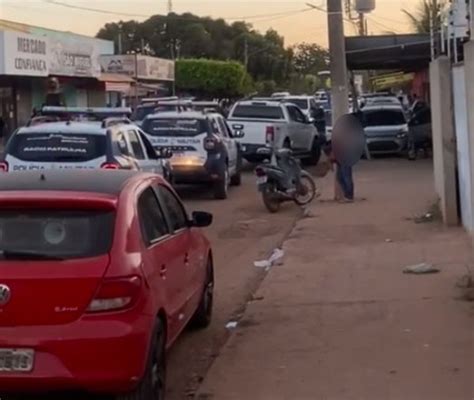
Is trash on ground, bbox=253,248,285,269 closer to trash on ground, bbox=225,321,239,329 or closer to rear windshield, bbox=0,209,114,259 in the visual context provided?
trash on ground, bbox=225,321,239,329

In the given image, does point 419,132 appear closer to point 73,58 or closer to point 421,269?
point 421,269

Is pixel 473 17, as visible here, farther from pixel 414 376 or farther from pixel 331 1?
pixel 331 1

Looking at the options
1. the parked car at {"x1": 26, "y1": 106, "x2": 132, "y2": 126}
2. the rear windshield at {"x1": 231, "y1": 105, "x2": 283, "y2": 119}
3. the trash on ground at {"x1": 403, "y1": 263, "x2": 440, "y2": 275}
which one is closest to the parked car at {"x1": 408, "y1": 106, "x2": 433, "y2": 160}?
the rear windshield at {"x1": 231, "y1": 105, "x2": 283, "y2": 119}

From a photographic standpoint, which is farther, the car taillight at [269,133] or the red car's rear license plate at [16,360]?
the car taillight at [269,133]

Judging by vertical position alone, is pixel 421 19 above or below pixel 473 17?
above

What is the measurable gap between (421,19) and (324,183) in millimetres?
33802

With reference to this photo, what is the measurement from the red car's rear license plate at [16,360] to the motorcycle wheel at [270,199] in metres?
13.8

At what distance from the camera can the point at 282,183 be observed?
20.1m

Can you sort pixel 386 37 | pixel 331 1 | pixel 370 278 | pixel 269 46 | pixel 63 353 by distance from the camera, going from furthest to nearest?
pixel 269 46 < pixel 386 37 < pixel 331 1 < pixel 370 278 < pixel 63 353

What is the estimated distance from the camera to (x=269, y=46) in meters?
105

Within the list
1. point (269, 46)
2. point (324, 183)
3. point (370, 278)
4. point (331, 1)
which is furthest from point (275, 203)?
point (269, 46)

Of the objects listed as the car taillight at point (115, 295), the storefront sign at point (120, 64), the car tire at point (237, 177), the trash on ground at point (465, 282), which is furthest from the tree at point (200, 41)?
the car taillight at point (115, 295)

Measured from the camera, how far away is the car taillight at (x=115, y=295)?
640 centimetres

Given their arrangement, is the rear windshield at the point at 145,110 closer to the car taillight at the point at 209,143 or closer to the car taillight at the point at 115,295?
the car taillight at the point at 209,143
